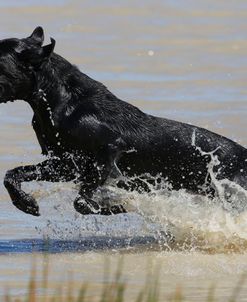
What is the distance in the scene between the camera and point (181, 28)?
17547 mm

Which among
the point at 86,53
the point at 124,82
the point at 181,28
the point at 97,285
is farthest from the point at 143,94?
the point at 97,285

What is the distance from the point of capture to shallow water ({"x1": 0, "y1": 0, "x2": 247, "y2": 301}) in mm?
9281

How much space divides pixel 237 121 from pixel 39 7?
5032 mm

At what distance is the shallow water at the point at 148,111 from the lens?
9281mm

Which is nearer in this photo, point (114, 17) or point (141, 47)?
point (141, 47)

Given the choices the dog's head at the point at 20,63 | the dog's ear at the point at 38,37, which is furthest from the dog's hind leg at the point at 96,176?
the dog's ear at the point at 38,37

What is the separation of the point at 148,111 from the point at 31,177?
432 centimetres

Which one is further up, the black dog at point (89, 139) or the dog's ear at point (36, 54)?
the dog's ear at point (36, 54)

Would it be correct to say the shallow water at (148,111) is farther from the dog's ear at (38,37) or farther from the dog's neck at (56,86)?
the dog's ear at (38,37)

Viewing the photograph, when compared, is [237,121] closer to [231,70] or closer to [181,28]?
[231,70]

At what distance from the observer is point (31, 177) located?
1005 cm

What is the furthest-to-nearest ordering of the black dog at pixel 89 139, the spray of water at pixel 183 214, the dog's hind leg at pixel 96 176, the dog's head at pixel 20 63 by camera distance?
the spray of water at pixel 183 214 < the dog's hind leg at pixel 96 176 < the black dog at pixel 89 139 < the dog's head at pixel 20 63

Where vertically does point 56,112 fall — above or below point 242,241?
above

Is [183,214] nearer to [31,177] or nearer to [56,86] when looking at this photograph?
[31,177]
